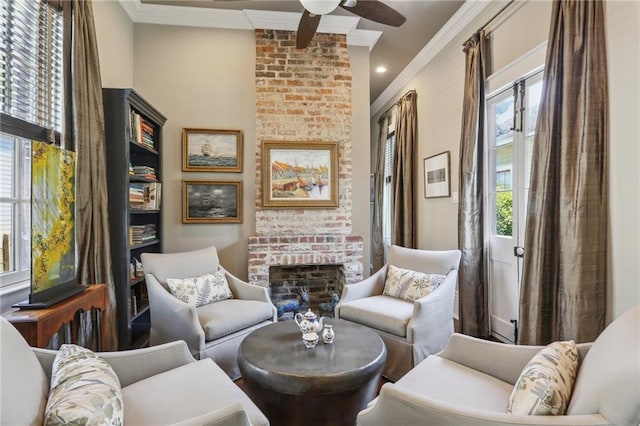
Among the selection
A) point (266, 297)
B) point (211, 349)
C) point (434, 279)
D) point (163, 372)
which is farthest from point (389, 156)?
point (163, 372)

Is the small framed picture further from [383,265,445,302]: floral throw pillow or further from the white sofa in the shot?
the white sofa

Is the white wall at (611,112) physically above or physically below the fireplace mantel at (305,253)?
above

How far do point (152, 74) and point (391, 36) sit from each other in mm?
2628

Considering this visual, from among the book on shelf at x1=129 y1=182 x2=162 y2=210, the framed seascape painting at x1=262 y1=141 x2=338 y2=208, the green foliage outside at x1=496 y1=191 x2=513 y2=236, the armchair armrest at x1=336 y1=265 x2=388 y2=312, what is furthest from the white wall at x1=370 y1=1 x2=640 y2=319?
the book on shelf at x1=129 y1=182 x2=162 y2=210

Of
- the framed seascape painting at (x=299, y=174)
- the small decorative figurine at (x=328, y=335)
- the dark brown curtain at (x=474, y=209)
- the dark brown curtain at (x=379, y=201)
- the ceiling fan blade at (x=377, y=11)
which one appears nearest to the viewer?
the small decorative figurine at (x=328, y=335)

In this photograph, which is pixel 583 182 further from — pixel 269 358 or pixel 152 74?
pixel 152 74

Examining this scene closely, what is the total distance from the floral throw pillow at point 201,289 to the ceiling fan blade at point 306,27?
2091mm

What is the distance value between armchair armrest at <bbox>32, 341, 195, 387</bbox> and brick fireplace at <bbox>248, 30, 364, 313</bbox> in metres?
1.90

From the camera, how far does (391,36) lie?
372 centimetres

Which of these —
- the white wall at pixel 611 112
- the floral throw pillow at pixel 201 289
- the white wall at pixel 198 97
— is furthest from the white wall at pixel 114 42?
the white wall at pixel 611 112

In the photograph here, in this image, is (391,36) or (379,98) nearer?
(391,36)

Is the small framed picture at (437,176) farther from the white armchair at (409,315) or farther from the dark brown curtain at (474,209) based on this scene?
the white armchair at (409,315)

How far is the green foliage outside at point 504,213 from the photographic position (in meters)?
2.77

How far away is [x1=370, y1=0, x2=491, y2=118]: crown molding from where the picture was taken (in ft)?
10.1
